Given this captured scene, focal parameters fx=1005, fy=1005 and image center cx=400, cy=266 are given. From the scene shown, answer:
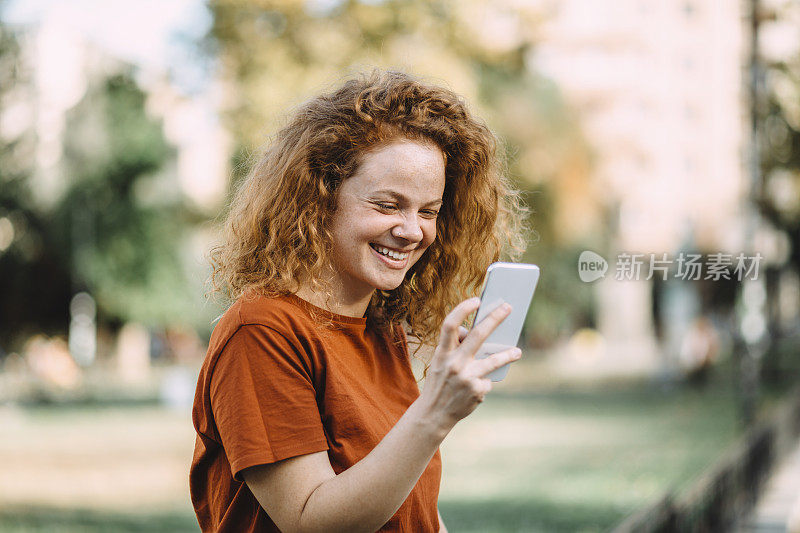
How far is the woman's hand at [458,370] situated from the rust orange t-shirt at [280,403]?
8.6 inches

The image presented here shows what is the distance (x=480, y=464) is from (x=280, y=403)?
11156 millimetres

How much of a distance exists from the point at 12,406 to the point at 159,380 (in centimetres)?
959

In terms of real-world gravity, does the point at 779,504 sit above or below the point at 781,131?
below

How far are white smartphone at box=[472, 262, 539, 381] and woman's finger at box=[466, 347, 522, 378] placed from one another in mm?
44

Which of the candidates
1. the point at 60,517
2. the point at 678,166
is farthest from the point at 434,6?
the point at 678,166

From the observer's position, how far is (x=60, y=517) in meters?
9.09

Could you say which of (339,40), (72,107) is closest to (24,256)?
(72,107)

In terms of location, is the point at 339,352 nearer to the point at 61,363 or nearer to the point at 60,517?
the point at 60,517

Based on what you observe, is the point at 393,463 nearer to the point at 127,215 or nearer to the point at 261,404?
the point at 261,404

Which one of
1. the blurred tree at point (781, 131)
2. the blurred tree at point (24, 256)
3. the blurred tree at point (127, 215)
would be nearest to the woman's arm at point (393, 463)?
the blurred tree at point (781, 131)

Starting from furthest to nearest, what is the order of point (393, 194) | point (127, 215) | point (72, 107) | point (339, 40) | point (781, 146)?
point (127, 215) → point (72, 107) → point (781, 146) → point (339, 40) → point (393, 194)

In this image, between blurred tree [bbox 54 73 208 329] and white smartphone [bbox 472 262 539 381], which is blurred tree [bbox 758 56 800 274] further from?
blurred tree [bbox 54 73 208 329]

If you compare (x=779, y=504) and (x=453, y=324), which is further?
(x=779, y=504)

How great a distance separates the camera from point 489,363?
1735 mm
